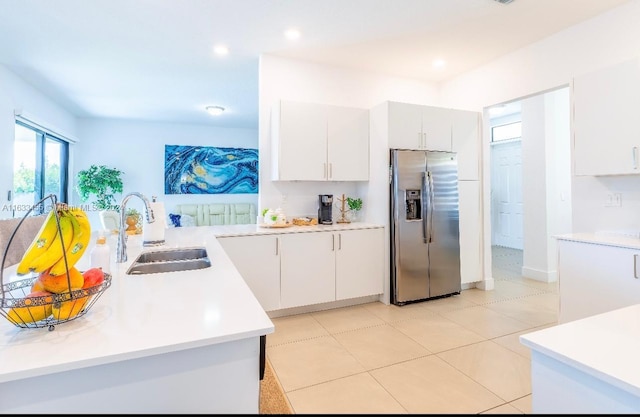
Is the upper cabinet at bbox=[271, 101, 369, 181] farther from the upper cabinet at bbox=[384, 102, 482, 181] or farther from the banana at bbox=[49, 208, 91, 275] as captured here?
the banana at bbox=[49, 208, 91, 275]

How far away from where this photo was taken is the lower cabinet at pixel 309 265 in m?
2.99

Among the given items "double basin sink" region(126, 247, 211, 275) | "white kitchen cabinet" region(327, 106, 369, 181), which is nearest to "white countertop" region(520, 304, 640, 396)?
"double basin sink" region(126, 247, 211, 275)

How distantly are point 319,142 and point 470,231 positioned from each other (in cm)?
214

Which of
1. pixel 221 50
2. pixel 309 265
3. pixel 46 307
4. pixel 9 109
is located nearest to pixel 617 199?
pixel 309 265

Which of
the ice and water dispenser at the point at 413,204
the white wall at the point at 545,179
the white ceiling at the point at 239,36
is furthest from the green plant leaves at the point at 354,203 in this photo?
the white wall at the point at 545,179

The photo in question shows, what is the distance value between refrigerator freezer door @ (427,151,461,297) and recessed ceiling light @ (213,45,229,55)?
2.41m

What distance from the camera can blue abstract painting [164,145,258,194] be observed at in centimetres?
624

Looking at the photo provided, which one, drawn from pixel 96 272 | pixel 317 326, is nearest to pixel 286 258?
pixel 317 326

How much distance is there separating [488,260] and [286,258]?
257cm

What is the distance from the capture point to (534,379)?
0.90 meters

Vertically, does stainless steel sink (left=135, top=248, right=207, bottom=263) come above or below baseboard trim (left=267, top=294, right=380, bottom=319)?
above

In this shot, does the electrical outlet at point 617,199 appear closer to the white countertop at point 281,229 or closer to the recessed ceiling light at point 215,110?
the white countertop at point 281,229

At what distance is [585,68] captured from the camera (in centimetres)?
290

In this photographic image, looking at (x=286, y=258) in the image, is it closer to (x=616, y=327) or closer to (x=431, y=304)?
(x=431, y=304)
